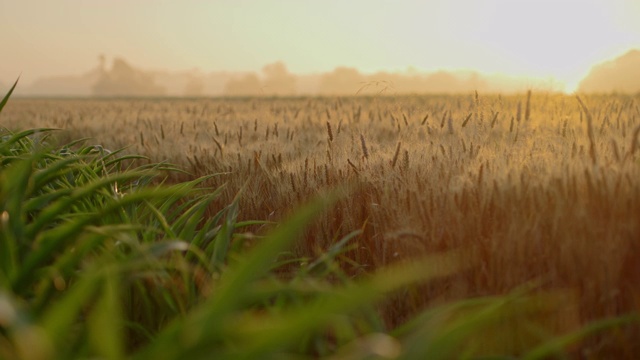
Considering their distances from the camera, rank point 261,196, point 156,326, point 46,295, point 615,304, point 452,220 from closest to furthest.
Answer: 1. point 46,295
2. point 615,304
3. point 156,326
4. point 452,220
5. point 261,196

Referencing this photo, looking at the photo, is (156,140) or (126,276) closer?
(126,276)

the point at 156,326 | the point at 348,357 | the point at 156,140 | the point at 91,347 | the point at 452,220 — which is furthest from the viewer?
the point at 156,140

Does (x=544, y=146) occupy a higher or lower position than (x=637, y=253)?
higher

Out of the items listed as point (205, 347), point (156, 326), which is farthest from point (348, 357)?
point (156, 326)

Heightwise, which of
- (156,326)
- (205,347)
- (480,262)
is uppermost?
(205,347)

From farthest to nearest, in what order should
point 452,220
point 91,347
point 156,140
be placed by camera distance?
point 156,140, point 452,220, point 91,347

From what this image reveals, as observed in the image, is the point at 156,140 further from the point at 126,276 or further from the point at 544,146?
the point at 126,276

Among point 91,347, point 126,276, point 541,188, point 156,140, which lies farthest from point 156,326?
point 156,140

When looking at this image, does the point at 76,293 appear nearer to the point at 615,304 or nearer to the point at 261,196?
the point at 615,304

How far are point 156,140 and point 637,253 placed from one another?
11.3 ft

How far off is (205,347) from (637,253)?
45.1 inches

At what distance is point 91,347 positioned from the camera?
1.07 metres

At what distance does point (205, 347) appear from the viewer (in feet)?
2.82

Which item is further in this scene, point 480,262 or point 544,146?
point 544,146
